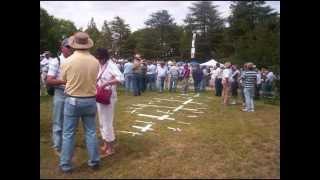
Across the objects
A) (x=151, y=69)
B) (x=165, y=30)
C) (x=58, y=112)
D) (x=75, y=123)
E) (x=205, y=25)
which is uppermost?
(x=205, y=25)

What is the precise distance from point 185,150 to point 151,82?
1261 cm

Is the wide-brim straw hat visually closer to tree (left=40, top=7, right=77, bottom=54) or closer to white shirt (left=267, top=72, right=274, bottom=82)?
white shirt (left=267, top=72, right=274, bottom=82)

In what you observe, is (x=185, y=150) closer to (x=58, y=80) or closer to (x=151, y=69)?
(x=58, y=80)

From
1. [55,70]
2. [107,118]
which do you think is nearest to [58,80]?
[55,70]

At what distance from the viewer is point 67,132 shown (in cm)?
518

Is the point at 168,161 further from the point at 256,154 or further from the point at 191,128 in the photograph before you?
the point at 191,128

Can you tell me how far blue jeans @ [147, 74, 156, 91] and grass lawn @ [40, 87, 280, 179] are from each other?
8.51 meters

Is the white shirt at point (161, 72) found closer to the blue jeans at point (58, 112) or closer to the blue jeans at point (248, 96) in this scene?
the blue jeans at point (248, 96)

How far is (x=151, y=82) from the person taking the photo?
19156 millimetres

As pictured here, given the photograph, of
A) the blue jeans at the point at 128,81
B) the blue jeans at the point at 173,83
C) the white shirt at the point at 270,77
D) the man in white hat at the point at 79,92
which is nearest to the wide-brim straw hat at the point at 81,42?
the man in white hat at the point at 79,92

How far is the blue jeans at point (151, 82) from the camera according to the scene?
18.9 m

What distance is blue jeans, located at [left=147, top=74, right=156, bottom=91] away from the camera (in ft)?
62.1

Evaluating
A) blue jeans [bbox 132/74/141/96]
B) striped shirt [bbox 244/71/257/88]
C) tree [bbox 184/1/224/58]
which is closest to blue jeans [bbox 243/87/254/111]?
striped shirt [bbox 244/71/257/88]
